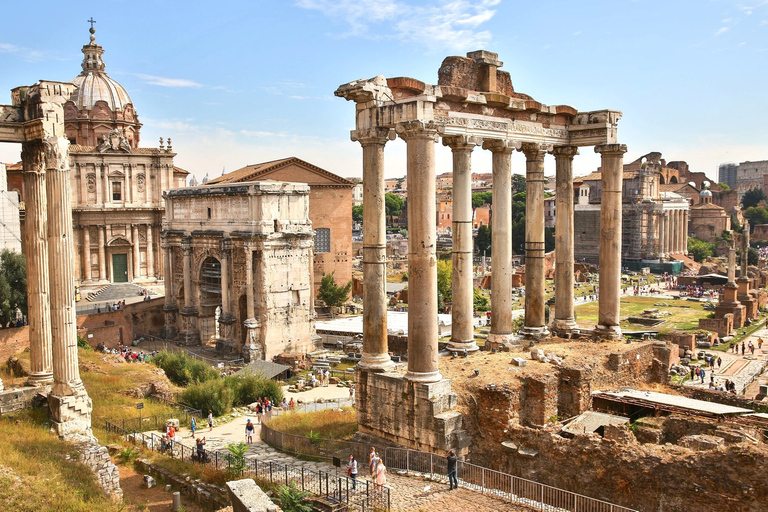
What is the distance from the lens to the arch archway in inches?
1480

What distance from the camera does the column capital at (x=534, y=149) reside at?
1664 cm

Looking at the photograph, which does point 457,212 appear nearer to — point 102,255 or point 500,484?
point 500,484

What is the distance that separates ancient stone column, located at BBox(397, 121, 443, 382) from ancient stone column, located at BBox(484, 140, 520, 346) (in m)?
3.58

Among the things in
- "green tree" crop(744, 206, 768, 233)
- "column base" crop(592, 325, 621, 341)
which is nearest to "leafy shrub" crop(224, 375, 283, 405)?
"column base" crop(592, 325, 621, 341)

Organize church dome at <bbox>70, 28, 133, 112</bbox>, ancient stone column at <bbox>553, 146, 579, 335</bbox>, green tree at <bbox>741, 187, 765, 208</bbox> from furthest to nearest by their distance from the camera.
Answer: green tree at <bbox>741, 187, 765, 208</bbox>
church dome at <bbox>70, 28, 133, 112</bbox>
ancient stone column at <bbox>553, 146, 579, 335</bbox>

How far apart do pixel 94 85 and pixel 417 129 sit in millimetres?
41185

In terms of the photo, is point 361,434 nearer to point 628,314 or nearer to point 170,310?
point 170,310

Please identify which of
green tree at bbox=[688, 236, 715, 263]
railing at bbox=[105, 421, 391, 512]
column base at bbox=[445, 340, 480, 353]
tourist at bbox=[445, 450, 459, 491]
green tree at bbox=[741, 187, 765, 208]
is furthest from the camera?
green tree at bbox=[741, 187, 765, 208]

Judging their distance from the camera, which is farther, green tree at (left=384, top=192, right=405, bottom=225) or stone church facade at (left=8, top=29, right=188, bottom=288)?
green tree at (left=384, top=192, right=405, bottom=225)

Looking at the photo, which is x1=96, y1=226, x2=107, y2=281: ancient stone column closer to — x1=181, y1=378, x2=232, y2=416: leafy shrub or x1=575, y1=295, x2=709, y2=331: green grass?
x1=181, y1=378, x2=232, y2=416: leafy shrub

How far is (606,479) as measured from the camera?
10.8 m

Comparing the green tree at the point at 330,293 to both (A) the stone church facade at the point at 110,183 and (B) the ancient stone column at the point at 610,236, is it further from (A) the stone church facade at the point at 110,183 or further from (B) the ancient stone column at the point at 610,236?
(B) the ancient stone column at the point at 610,236

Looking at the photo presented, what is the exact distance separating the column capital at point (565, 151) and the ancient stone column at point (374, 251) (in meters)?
5.97

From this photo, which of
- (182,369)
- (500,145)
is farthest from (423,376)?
(182,369)
